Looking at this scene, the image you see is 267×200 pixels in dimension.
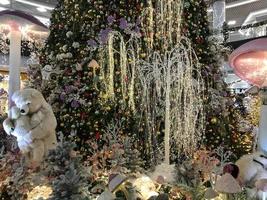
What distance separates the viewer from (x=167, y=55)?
447 centimetres

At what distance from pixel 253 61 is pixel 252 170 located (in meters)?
0.98

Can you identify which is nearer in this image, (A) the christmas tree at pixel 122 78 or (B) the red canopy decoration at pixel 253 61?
(B) the red canopy decoration at pixel 253 61

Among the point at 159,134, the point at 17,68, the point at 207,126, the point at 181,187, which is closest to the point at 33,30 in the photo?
the point at 17,68

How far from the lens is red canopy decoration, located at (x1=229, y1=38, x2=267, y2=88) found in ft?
10.9

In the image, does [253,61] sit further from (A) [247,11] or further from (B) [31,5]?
(B) [31,5]

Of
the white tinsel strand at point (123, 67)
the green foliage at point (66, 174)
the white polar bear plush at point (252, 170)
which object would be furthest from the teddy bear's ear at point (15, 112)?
the white polar bear plush at point (252, 170)

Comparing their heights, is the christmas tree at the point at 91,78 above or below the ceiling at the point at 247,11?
below

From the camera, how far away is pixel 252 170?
3.18m

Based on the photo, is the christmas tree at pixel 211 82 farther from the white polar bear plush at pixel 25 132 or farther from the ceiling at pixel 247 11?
the ceiling at pixel 247 11

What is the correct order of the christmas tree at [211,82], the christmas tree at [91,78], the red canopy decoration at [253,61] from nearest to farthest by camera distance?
the red canopy decoration at [253,61] < the christmas tree at [91,78] < the christmas tree at [211,82]

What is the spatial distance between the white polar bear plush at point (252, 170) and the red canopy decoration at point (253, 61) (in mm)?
674

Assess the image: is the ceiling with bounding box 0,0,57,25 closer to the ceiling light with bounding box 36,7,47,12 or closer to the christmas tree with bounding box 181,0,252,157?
the ceiling light with bounding box 36,7,47,12

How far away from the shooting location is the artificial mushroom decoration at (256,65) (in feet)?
11.0

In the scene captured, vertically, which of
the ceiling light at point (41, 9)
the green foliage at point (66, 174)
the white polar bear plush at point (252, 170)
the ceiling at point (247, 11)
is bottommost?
the white polar bear plush at point (252, 170)
